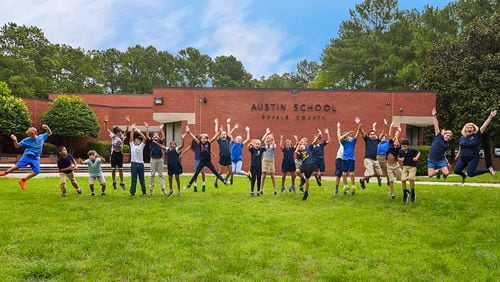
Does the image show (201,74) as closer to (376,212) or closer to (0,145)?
(0,145)

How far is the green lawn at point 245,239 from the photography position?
19.7 ft

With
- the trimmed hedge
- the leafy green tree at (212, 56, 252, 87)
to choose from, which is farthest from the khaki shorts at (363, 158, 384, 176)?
the leafy green tree at (212, 56, 252, 87)

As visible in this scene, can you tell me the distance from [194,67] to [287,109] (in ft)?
173

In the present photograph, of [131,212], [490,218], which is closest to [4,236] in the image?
[131,212]

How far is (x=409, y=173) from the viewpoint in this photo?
11.1 meters

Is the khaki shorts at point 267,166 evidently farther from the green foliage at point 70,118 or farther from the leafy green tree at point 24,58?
the leafy green tree at point 24,58

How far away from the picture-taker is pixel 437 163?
11.0 metres

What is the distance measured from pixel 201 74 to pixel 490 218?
70207 mm

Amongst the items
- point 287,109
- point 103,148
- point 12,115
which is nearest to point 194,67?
point 103,148

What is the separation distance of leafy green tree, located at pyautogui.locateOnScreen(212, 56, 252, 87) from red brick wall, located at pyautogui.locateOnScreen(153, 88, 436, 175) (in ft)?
163

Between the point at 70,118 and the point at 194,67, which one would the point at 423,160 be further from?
the point at 194,67

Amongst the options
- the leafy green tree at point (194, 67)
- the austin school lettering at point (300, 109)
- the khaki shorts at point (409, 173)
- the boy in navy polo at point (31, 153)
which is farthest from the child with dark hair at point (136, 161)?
the leafy green tree at point (194, 67)

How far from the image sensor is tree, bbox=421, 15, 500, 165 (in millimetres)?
30031

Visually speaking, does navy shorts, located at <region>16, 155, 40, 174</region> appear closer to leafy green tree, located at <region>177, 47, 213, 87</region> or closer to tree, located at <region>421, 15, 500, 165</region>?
tree, located at <region>421, 15, 500, 165</region>
